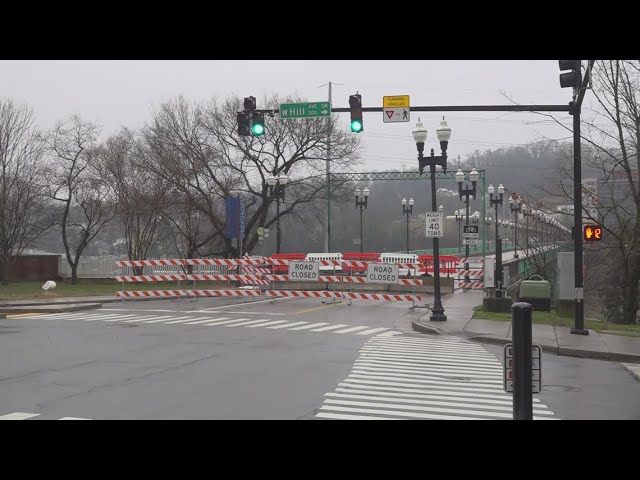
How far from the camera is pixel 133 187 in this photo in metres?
42.3

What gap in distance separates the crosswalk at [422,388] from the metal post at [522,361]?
9.85ft

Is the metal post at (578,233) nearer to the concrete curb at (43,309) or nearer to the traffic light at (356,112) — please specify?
the traffic light at (356,112)

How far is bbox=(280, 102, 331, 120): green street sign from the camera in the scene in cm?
2075

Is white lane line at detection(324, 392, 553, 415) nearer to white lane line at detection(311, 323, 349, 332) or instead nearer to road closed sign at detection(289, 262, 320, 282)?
white lane line at detection(311, 323, 349, 332)

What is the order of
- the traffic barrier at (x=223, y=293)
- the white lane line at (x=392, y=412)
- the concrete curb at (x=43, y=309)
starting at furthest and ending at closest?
the traffic barrier at (x=223, y=293), the concrete curb at (x=43, y=309), the white lane line at (x=392, y=412)

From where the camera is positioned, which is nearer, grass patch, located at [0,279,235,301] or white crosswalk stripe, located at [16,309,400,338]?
white crosswalk stripe, located at [16,309,400,338]

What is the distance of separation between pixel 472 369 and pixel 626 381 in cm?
249

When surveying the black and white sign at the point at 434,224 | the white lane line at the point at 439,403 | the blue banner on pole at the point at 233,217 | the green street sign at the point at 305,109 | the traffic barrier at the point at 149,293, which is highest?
the green street sign at the point at 305,109

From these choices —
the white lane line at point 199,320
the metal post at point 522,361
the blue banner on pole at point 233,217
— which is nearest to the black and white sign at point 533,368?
the metal post at point 522,361

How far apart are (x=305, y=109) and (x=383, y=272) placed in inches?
294

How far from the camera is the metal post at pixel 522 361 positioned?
16.1 feet

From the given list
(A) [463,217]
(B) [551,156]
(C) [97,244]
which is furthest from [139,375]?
(C) [97,244]

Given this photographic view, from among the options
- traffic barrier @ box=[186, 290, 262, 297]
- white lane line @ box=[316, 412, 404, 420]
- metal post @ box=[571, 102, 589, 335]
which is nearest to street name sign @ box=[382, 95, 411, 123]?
metal post @ box=[571, 102, 589, 335]

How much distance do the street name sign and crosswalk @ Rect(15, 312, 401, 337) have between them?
6.05 meters
